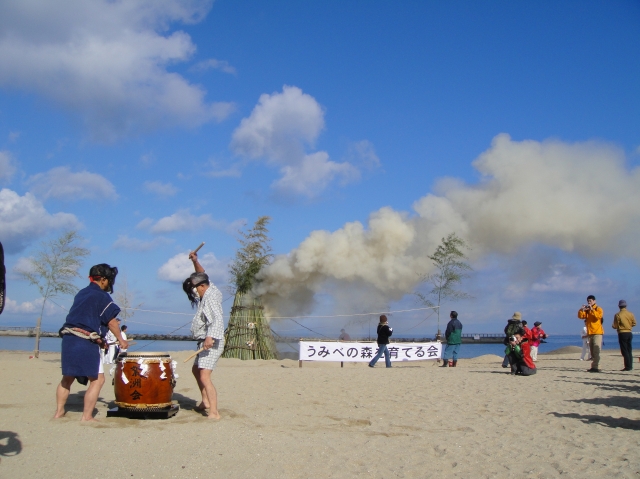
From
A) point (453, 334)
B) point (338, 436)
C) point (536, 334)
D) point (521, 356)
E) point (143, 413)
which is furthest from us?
point (536, 334)

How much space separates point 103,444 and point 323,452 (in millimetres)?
1986

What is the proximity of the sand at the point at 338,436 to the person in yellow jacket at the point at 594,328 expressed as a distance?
3485 mm

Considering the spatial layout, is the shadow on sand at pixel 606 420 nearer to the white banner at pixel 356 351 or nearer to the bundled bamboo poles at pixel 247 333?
the white banner at pixel 356 351

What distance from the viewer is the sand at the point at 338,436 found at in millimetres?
4457

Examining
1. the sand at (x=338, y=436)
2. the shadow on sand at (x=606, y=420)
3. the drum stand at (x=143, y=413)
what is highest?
the drum stand at (x=143, y=413)

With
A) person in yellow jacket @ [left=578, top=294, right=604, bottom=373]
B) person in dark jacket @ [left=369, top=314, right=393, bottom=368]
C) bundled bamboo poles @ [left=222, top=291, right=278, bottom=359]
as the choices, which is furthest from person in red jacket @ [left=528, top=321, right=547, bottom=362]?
bundled bamboo poles @ [left=222, top=291, right=278, bottom=359]

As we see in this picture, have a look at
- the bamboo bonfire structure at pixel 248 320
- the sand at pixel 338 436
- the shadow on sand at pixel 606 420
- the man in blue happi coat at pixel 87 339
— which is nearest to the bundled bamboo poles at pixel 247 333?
the bamboo bonfire structure at pixel 248 320

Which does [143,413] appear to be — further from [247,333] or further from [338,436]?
[247,333]

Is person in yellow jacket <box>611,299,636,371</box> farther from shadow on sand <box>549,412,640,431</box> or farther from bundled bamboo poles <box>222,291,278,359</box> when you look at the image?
bundled bamboo poles <box>222,291,278,359</box>

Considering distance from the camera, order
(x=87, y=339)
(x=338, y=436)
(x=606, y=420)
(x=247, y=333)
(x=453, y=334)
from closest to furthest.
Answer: (x=338, y=436)
(x=87, y=339)
(x=606, y=420)
(x=453, y=334)
(x=247, y=333)

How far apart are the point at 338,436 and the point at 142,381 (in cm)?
232

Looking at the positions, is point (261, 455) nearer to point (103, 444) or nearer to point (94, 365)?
point (103, 444)

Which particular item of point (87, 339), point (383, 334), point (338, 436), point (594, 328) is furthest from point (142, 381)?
point (594, 328)

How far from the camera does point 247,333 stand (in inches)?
696
